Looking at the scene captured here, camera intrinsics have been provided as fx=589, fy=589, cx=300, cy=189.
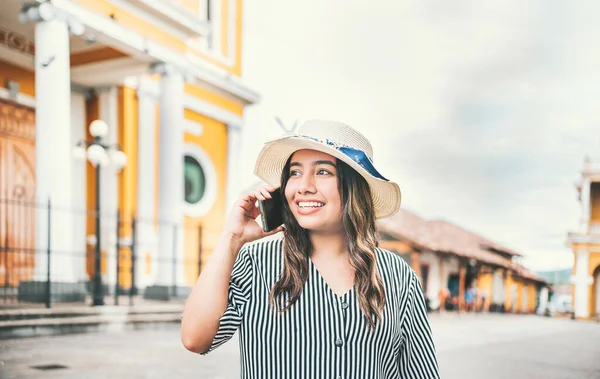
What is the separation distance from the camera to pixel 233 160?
13594mm

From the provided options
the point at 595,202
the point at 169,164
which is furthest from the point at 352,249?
the point at 595,202

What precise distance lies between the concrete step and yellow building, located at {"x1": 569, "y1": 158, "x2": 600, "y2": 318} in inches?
787

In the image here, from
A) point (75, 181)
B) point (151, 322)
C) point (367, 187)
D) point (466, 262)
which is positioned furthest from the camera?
point (466, 262)

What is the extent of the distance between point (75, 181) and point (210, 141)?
3.28 metres

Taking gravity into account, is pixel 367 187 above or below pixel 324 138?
below

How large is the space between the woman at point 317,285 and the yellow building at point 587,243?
24770 millimetres

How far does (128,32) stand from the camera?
8953 millimetres

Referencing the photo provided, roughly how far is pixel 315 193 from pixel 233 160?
40.4 feet

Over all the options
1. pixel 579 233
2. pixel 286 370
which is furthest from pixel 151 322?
pixel 579 233

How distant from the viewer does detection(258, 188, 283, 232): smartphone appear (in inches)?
57.7

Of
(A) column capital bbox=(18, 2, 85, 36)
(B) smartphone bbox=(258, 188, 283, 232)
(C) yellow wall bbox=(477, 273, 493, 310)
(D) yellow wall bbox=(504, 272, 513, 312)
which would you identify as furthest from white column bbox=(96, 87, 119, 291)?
(D) yellow wall bbox=(504, 272, 513, 312)

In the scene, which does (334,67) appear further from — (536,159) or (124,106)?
(124,106)

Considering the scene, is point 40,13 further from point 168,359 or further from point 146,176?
point 168,359

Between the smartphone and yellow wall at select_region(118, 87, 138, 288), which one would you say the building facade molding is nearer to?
yellow wall at select_region(118, 87, 138, 288)
